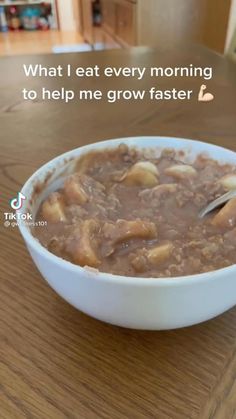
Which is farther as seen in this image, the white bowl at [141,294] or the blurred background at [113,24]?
the blurred background at [113,24]

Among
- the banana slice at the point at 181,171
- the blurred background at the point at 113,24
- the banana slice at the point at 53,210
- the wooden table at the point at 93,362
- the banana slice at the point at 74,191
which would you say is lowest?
the blurred background at the point at 113,24

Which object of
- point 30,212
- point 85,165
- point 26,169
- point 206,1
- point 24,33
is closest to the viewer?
point 30,212

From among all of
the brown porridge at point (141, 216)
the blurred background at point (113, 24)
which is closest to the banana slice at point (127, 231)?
the brown porridge at point (141, 216)

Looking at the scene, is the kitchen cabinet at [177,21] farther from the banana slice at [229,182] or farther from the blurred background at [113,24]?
the banana slice at [229,182]

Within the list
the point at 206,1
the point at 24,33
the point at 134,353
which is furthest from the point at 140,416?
the point at 24,33

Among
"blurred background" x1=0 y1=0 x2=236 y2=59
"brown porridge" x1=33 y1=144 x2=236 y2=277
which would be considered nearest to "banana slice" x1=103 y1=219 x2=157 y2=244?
"brown porridge" x1=33 y1=144 x2=236 y2=277

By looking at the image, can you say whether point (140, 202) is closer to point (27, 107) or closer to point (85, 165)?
point (85, 165)

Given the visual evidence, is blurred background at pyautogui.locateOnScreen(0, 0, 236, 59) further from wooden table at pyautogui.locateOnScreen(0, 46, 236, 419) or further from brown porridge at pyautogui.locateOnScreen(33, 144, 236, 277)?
wooden table at pyautogui.locateOnScreen(0, 46, 236, 419)
